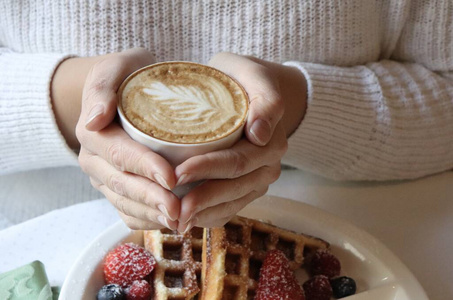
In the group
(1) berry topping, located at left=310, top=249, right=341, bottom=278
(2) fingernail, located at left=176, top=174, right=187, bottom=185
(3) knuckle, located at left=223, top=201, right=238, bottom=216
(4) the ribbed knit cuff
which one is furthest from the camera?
(4) the ribbed knit cuff

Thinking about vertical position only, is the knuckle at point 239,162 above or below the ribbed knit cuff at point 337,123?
above

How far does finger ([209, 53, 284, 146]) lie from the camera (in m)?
0.55

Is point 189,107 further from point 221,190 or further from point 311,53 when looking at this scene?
point 311,53

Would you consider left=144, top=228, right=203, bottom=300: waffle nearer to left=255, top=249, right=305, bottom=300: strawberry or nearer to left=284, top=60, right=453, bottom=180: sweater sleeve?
left=255, top=249, right=305, bottom=300: strawberry

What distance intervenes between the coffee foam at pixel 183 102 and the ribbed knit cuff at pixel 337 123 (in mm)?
277

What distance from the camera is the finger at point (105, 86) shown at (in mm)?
546

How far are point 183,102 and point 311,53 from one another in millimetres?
421

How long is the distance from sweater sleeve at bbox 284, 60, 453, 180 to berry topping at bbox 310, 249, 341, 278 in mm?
205

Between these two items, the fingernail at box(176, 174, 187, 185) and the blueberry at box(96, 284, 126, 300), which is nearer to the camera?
the fingernail at box(176, 174, 187, 185)

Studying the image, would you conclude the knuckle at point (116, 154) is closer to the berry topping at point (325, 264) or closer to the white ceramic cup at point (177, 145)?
the white ceramic cup at point (177, 145)

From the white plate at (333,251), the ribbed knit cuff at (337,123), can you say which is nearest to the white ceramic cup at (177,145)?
the white plate at (333,251)

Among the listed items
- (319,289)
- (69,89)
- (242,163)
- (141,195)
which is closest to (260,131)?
(242,163)

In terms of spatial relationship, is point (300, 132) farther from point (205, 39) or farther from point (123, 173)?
point (123, 173)

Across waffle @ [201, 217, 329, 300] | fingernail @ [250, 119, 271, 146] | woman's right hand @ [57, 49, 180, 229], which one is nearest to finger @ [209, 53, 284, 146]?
fingernail @ [250, 119, 271, 146]
